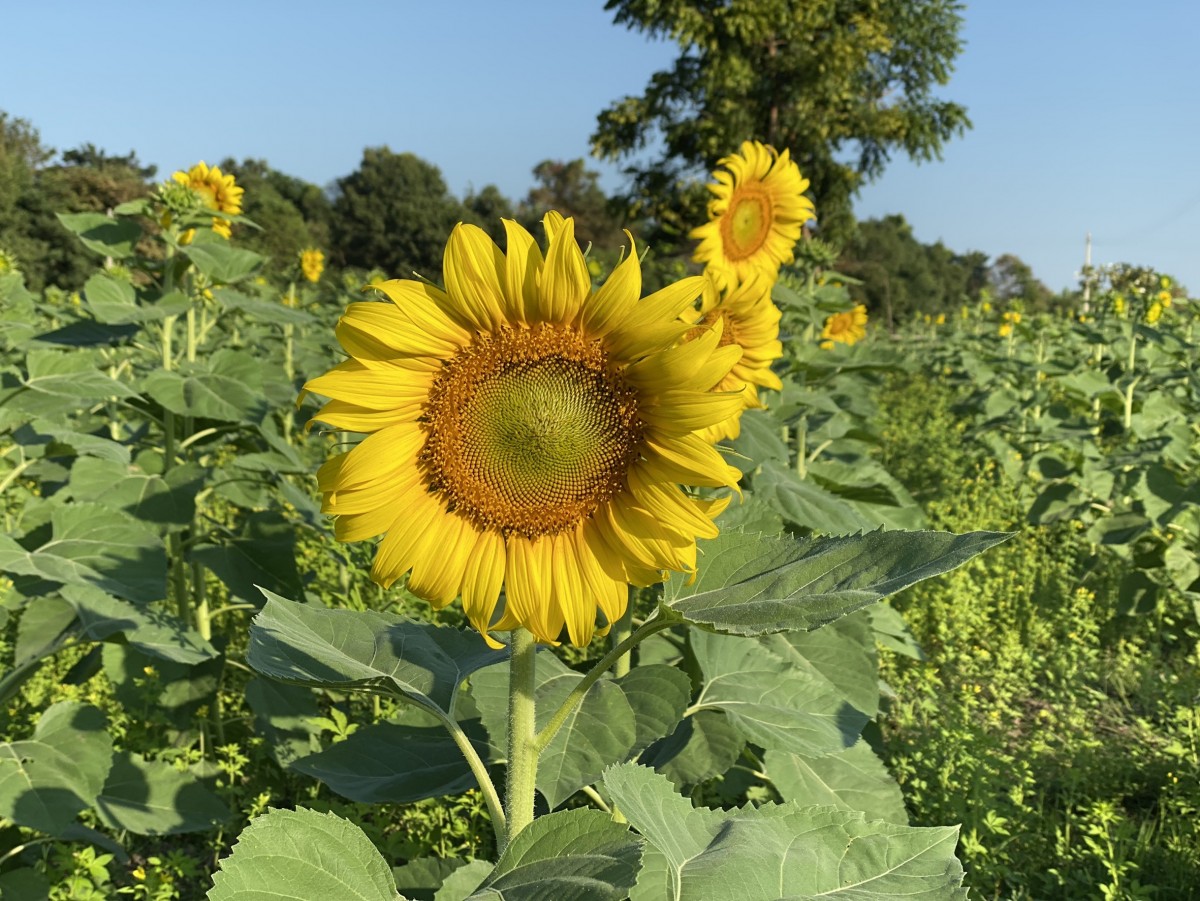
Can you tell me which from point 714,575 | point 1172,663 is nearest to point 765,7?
point 1172,663

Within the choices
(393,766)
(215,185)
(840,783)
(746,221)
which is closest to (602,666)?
(393,766)

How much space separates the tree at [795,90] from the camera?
67.3 feet

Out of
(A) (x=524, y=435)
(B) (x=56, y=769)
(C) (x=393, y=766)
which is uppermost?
(A) (x=524, y=435)

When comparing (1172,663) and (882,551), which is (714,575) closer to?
(882,551)

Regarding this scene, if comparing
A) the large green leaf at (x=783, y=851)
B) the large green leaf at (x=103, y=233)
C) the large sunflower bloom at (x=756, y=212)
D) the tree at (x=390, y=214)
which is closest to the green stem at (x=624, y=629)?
the large green leaf at (x=783, y=851)

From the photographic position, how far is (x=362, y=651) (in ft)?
3.92

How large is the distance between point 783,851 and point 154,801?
171 centimetres

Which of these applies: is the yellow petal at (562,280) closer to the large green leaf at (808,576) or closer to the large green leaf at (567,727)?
the large green leaf at (808,576)

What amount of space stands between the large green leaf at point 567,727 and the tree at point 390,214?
3780cm

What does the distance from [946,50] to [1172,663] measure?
73.7ft

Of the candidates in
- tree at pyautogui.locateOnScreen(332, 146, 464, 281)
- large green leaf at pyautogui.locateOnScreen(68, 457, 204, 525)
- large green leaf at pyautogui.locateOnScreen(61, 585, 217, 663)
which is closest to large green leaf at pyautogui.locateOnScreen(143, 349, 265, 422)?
large green leaf at pyautogui.locateOnScreen(68, 457, 204, 525)

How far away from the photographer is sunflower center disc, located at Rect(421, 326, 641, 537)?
3.73 ft

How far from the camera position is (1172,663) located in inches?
164

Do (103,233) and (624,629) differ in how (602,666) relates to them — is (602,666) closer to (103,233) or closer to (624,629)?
(624,629)
